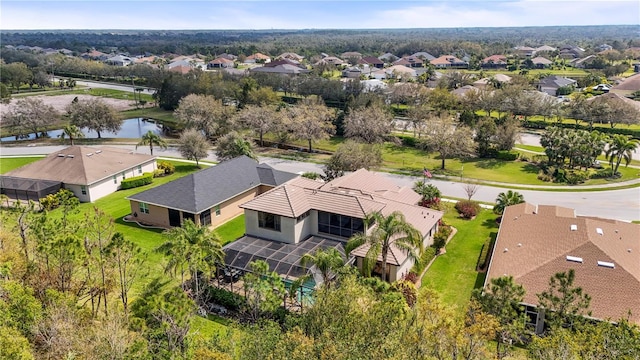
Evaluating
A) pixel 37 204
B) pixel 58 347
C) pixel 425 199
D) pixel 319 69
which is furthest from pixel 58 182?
pixel 319 69

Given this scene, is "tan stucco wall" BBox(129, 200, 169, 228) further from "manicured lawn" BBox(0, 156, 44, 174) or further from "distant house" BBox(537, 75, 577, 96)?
"distant house" BBox(537, 75, 577, 96)

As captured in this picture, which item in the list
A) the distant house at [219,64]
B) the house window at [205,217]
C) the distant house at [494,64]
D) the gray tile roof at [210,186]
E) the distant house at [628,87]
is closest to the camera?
the house window at [205,217]

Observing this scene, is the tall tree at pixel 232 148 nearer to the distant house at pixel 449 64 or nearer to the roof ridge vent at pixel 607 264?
the roof ridge vent at pixel 607 264

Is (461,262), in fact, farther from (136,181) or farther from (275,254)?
(136,181)

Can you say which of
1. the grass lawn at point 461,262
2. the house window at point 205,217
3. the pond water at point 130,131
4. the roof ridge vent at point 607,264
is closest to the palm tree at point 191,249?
the house window at point 205,217

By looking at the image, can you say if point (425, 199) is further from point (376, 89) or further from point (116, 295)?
point (376, 89)

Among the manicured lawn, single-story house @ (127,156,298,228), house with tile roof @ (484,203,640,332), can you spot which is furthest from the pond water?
house with tile roof @ (484,203,640,332)
